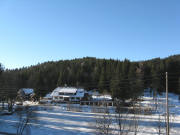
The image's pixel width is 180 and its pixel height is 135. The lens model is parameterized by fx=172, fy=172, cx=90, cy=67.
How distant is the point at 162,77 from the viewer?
65.6m

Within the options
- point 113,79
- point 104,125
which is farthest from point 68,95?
point 104,125

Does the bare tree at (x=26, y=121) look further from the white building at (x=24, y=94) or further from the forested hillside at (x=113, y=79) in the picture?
the white building at (x=24, y=94)

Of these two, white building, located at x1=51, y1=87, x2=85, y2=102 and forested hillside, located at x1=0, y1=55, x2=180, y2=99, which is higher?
forested hillside, located at x1=0, y1=55, x2=180, y2=99

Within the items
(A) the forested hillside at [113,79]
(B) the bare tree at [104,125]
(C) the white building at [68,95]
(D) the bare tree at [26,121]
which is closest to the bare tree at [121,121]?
(B) the bare tree at [104,125]

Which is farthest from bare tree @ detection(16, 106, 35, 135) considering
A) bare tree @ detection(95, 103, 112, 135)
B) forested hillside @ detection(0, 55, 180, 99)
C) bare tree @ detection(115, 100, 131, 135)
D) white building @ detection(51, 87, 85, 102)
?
white building @ detection(51, 87, 85, 102)

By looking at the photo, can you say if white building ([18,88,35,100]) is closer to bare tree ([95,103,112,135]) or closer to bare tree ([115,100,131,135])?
bare tree ([115,100,131,135])

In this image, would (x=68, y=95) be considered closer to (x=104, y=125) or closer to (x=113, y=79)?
(x=113, y=79)

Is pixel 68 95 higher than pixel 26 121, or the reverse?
pixel 26 121

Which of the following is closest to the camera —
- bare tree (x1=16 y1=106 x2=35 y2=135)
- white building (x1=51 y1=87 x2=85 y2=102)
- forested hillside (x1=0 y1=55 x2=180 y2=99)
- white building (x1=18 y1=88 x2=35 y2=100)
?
bare tree (x1=16 y1=106 x2=35 y2=135)

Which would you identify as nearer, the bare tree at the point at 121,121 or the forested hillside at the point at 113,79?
the bare tree at the point at 121,121

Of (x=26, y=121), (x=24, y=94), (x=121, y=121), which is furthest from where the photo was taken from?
(x=24, y=94)

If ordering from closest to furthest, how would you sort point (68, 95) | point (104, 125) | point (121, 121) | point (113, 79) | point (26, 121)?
point (104, 125), point (121, 121), point (26, 121), point (113, 79), point (68, 95)

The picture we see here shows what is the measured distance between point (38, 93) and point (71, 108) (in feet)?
80.8

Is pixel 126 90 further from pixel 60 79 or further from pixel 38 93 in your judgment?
pixel 60 79
